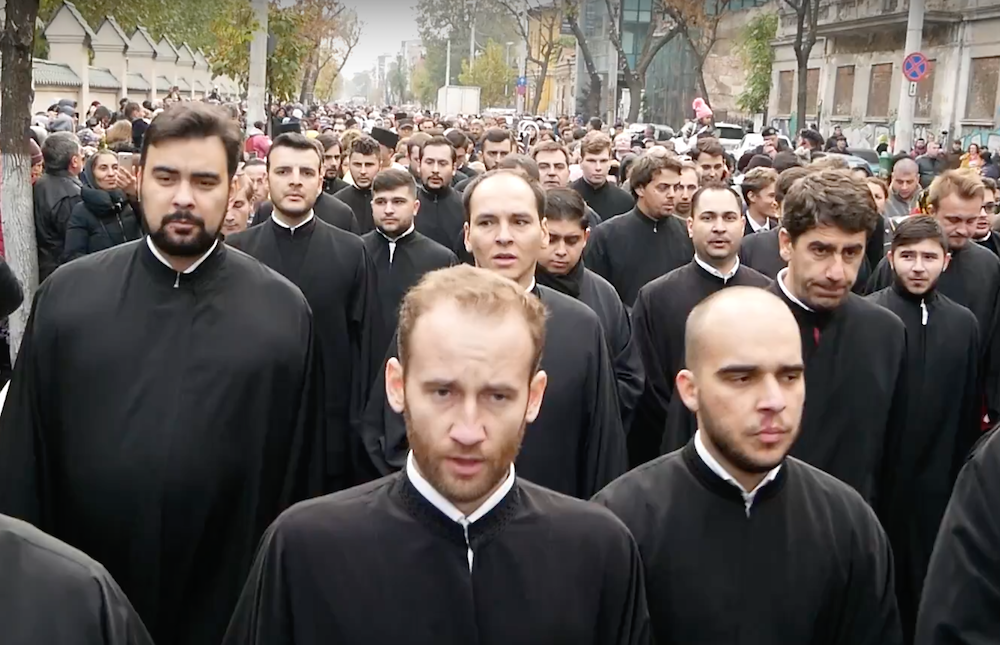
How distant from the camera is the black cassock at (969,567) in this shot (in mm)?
2959

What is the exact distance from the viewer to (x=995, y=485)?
3.04 metres

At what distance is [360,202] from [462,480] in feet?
26.8

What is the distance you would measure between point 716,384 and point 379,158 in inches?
304

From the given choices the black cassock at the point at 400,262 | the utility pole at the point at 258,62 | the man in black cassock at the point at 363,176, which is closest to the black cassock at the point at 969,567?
the black cassock at the point at 400,262

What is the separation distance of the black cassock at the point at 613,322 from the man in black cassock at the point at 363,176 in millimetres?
4662

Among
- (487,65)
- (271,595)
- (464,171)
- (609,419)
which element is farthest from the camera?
(487,65)

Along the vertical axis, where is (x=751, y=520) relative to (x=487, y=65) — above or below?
below

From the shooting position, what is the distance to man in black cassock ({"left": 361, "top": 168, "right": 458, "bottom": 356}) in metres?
7.59

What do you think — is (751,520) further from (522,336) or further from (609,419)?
(609,419)

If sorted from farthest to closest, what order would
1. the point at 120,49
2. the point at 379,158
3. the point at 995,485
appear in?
1. the point at 120,49
2. the point at 379,158
3. the point at 995,485

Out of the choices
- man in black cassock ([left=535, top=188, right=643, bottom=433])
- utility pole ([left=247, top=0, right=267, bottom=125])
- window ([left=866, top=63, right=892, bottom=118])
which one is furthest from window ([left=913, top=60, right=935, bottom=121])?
man in black cassock ([left=535, top=188, right=643, bottom=433])

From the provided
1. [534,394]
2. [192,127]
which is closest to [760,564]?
[534,394]


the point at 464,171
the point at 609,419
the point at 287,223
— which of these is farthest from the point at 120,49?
the point at 609,419

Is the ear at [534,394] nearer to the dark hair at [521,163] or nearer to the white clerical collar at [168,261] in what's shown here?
the white clerical collar at [168,261]
